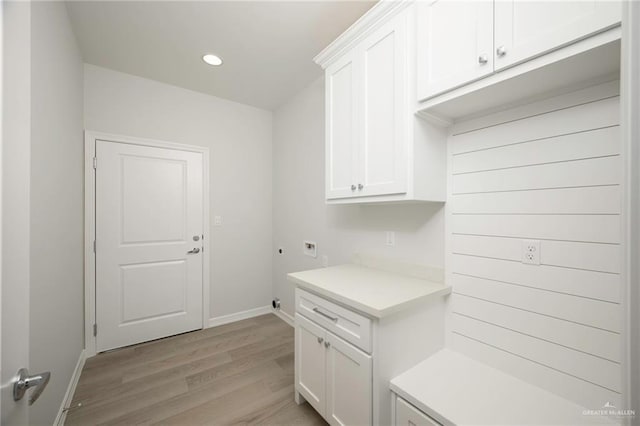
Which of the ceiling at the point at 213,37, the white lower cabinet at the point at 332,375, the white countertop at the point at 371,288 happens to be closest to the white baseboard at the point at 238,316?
the white lower cabinet at the point at 332,375

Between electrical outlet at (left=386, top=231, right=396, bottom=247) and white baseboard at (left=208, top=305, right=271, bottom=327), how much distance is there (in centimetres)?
210

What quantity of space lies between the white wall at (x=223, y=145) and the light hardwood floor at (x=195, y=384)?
2.10 feet

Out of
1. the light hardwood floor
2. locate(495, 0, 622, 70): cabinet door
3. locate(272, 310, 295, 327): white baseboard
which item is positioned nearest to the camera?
locate(495, 0, 622, 70): cabinet door

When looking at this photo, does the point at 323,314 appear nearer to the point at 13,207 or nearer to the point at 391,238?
the point at 391,238

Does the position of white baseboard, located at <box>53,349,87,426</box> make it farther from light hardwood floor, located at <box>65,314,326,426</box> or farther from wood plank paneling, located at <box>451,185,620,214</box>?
wood plank paneling, located at <box>451,185,620,214</box>

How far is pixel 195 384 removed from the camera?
6.40 ft

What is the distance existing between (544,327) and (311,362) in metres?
1.21

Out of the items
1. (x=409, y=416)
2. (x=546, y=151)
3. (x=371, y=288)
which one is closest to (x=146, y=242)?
(x=371, y=288)

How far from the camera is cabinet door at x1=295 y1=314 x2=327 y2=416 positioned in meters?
1.49

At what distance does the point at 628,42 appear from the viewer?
0.49 metres

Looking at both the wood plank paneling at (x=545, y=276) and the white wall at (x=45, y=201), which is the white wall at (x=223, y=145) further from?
the wood plank paneling at (x=545, y=276)

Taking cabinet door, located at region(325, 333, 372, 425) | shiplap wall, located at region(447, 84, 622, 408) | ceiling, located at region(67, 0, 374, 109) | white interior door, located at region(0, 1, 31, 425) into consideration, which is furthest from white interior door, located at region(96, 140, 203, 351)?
shiplap wall, located at region(447, 84, 622, 408)

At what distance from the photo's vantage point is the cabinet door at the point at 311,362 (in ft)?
4.90

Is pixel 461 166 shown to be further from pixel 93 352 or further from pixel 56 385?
pixel 93 352
